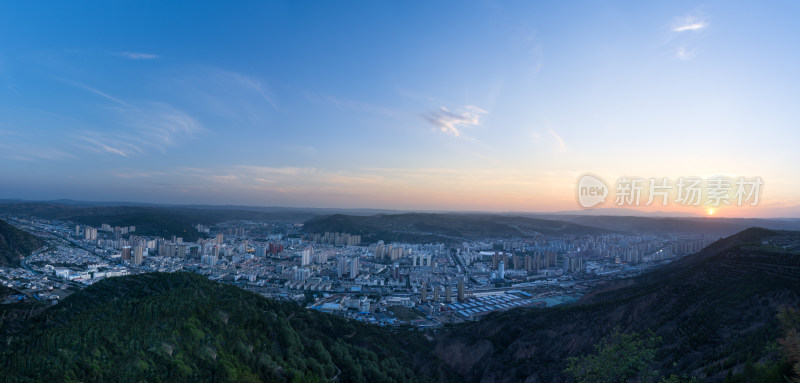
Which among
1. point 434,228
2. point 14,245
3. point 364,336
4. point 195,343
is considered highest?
point 195,343

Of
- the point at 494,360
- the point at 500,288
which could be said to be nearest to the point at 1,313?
the point at 494,360

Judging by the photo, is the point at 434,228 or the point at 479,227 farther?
the point at 479,227

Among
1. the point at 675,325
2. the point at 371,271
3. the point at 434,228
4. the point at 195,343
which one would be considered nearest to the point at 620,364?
the point at 675,325

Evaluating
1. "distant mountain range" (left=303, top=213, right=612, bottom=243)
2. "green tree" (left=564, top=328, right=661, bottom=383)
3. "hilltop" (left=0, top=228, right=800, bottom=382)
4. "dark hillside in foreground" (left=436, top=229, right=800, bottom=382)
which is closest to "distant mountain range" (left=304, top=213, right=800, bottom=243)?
"distant mountain range" (left=303, top=213, right=612, bottom=243)

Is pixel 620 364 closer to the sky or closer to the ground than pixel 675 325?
closer to the sky

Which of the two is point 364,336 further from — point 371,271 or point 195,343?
point 371,271

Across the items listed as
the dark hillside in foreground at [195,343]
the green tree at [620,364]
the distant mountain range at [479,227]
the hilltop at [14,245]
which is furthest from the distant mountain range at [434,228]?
the green tree at [620,364]

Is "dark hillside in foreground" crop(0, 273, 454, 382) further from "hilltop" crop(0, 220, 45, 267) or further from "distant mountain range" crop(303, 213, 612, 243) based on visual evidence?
"distant mountain range" crop(303, 213, 612, 243)
